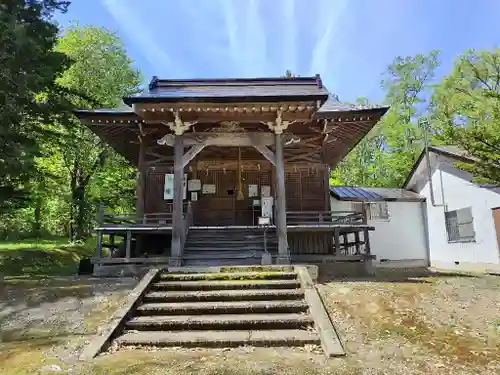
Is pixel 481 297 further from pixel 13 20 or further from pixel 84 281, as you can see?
pixel 13 20

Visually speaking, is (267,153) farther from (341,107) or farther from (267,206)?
(341,107)

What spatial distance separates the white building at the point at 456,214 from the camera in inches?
497

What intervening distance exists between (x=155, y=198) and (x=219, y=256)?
4.77 metres

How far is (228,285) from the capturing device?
7215 mm

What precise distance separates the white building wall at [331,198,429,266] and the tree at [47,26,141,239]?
13.1 meters

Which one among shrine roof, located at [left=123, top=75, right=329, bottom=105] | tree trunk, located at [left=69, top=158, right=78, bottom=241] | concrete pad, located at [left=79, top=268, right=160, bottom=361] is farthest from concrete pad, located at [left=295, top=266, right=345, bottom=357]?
tree trunk, located at [left=69, top=158, right=78, bottom=241]

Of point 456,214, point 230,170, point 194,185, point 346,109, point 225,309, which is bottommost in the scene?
point 225,309

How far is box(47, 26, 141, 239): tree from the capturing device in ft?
66.2

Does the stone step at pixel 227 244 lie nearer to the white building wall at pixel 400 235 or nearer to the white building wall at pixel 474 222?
the white building wall at pixel 400 235

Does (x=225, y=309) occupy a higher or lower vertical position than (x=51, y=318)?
higher

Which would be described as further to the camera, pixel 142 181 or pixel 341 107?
pixel 142 181

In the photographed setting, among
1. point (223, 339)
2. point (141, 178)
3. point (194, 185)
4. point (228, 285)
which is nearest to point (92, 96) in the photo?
point (141, 178)

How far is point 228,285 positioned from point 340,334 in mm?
2569

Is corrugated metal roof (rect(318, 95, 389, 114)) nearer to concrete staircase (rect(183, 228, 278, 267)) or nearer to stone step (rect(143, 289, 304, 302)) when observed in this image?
concrete staircase (rect(183, 228, 278, 267))
